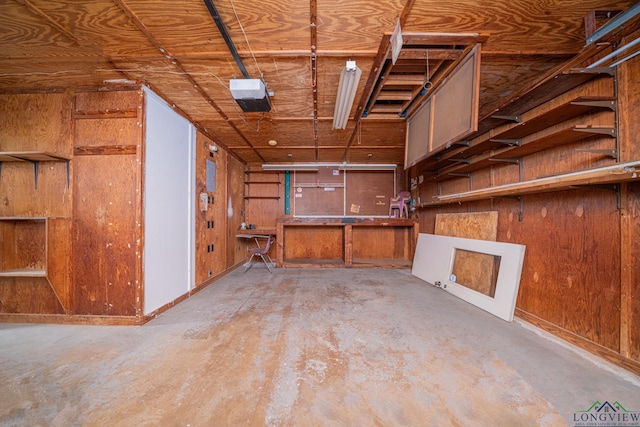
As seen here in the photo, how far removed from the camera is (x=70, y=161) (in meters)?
2.28

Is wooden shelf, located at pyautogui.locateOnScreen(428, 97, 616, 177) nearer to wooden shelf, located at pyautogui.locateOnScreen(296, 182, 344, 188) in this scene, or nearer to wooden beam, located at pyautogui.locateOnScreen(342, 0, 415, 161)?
wooden beam, located at pyautogui.locateOnScreen(342, 0, 415, 161)

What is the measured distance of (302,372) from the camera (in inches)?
Result: 59.0

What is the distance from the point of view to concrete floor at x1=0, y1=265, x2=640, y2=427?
3.91 feet

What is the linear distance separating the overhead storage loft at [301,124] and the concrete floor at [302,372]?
0.40 meters

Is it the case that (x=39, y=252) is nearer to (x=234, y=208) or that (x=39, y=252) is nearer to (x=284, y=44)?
(x=234, y=208)

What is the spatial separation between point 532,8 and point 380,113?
5.27 ft

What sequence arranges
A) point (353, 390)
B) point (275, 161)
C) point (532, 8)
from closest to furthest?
1. point (353, 390)
2. point (532, 8)
3. point (275, 161)

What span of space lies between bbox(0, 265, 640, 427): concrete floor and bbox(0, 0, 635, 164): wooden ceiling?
2.25m

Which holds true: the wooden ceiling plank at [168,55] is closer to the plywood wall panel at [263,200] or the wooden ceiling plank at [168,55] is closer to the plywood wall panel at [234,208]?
the plywood wall panel at [234,208]

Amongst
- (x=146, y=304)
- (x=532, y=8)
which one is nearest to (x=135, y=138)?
(x=146, y=304)

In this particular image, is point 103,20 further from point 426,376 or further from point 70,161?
point 426,376

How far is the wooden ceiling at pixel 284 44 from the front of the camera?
147cm

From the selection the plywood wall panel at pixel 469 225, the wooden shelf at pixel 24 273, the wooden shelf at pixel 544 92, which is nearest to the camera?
the wooden shelf at pixel 544 92

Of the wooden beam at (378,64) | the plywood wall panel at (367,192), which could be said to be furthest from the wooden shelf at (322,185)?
the wooden beam at (378,64)
